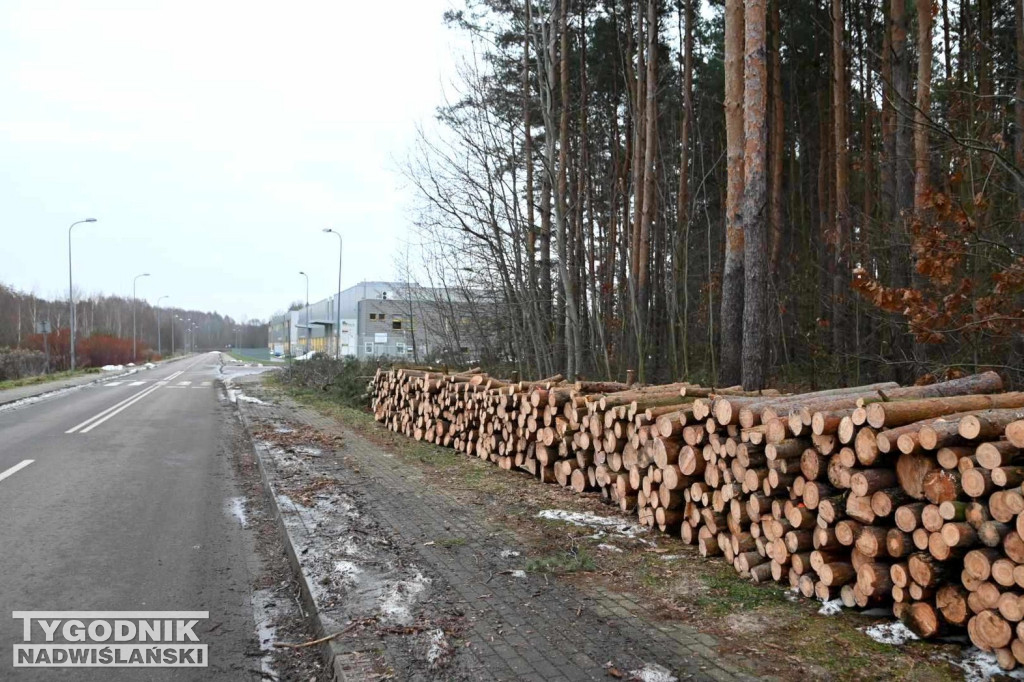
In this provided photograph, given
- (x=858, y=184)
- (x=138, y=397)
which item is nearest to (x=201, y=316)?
(x=138, y=397)

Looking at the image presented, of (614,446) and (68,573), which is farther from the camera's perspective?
(614,446)

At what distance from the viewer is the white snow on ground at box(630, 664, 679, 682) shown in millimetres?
3676

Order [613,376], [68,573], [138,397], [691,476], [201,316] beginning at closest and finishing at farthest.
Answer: [68,573] → [691,476] → [613,376] → [138,397] → [201,316]

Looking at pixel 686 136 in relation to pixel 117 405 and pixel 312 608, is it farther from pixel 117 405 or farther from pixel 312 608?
pixel 117 405

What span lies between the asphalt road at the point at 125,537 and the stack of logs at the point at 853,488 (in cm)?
363

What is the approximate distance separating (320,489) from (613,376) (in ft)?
36.4

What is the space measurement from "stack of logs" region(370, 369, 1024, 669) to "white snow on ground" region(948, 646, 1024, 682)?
0.05m

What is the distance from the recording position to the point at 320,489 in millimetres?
8469

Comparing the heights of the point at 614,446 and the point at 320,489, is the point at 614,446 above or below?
above

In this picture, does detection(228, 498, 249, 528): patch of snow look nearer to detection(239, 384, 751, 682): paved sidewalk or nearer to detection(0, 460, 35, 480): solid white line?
detection(239, 384, 751, 682): paved sidewalk

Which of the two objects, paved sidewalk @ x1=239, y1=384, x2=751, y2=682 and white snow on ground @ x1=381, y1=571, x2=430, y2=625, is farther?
white snow on ground @ x1=381, y1=571, x2=430, y2=625

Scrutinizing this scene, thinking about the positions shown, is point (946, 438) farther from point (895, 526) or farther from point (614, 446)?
point (614, 446)

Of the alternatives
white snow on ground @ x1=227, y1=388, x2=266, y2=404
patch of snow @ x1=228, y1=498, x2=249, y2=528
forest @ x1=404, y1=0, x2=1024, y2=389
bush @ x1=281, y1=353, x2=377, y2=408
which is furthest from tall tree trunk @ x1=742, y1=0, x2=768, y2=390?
white snow on ground @ x1=227, y1=388, x2=266, y2=404

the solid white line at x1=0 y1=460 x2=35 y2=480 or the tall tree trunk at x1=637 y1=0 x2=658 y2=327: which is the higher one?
the tall tree trunk at x1=637 y1=0 x2=658 y2=327
